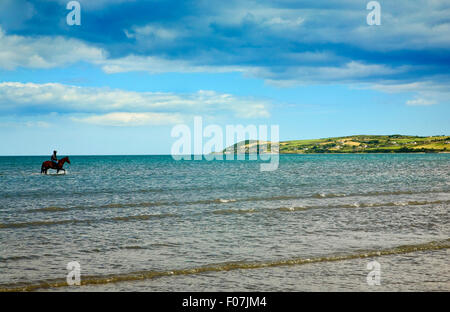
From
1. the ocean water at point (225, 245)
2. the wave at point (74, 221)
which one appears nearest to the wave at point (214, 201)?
the ocean water at point (225, 245)

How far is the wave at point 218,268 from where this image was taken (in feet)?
39.2

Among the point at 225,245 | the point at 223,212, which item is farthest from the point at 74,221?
the point at 225,245

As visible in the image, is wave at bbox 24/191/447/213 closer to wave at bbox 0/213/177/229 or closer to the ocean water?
the ocean water

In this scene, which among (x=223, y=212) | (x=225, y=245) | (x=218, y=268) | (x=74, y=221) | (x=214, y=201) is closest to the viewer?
(x=218, y=268)

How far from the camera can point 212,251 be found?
1594cm

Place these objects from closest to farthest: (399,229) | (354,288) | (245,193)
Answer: (354,288)
(399,229)
(245,193)

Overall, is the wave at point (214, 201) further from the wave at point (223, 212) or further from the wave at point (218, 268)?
the wave at point (218, 268)

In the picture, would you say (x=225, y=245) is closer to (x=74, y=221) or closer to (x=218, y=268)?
(x=218, y=268)

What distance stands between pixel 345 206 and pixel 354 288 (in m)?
19.6

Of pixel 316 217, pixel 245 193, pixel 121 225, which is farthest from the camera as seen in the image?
pixel 245 193

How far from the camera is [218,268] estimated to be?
13.6m

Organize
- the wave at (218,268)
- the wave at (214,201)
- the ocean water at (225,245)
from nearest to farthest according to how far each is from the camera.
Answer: the wave at (218,268) < the ocean water at (225,245) < the wave at (214,201)

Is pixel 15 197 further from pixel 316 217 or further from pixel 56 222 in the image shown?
pixel 316 217
